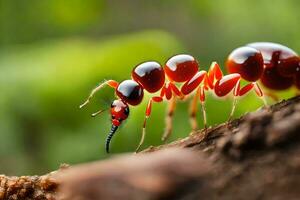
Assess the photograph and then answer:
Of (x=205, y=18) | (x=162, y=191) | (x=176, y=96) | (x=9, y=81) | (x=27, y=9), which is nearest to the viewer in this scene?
(x=162, y=191)

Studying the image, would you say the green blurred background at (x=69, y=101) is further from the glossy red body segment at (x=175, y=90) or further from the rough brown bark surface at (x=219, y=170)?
the rough brown bark surface at (x=219, y=170)

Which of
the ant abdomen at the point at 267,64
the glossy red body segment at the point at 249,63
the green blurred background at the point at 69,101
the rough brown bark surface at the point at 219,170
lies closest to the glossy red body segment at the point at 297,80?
the ant abdomen at the point at 267,64

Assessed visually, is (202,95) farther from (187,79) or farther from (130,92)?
(130,92)

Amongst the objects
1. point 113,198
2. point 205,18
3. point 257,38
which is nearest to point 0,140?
point 205,18

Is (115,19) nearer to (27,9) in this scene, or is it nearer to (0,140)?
(27,9)

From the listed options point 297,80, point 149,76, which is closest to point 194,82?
point 149,76

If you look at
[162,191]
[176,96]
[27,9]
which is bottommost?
[162,191]

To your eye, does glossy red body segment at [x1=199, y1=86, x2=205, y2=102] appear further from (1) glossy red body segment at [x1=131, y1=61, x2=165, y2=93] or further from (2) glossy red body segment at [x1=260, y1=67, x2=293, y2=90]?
(2) glossy red body segment at [x1=260, y1=67, x2=293, y2=90]
